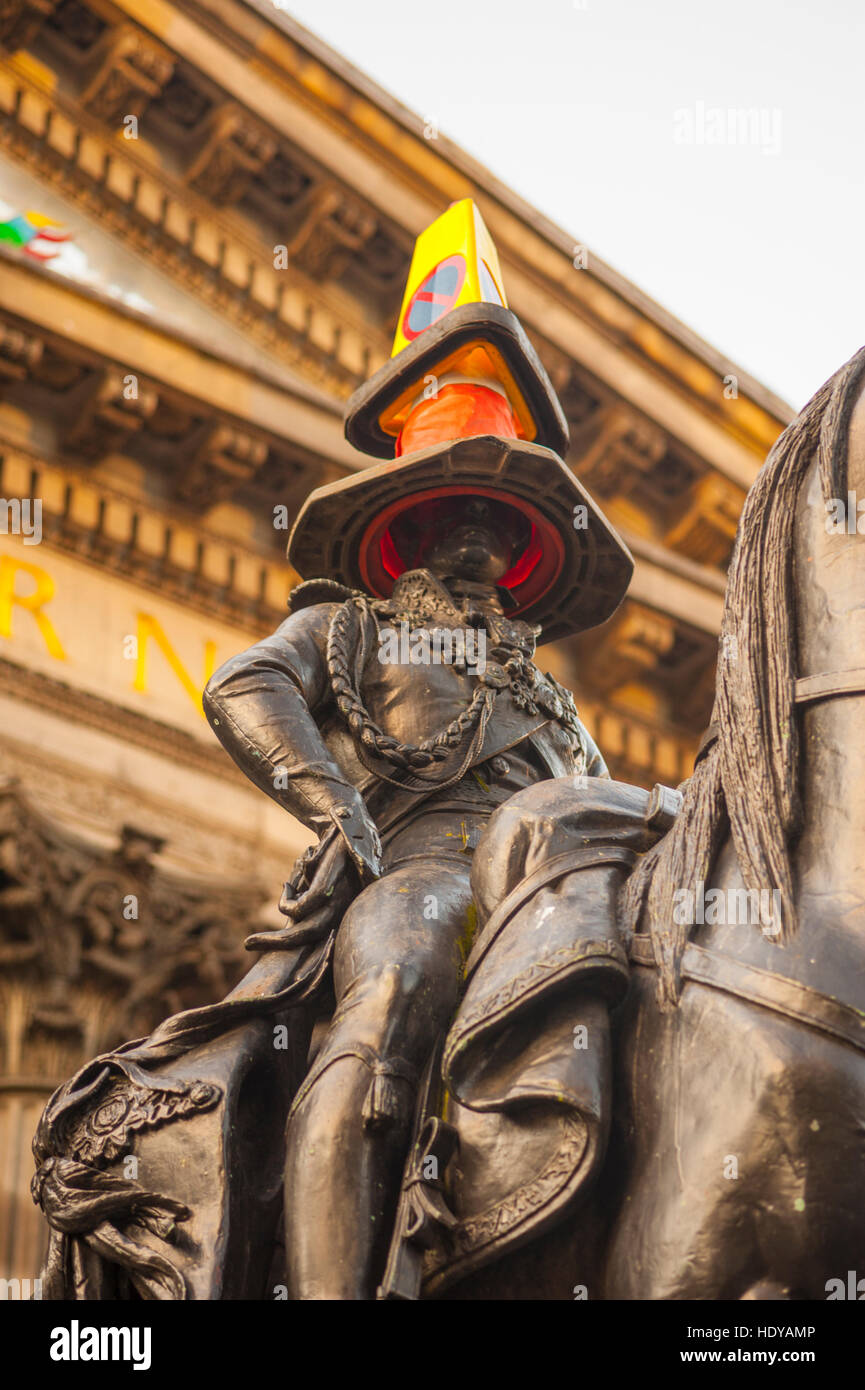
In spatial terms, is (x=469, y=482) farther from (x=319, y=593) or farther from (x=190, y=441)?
(x=190, y=441)

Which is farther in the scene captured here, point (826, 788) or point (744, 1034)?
point (826, 788)

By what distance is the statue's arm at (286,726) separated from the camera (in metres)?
4.43

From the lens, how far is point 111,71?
15500 mm

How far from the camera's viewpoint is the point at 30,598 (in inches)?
510

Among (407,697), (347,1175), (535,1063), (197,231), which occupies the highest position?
(197,231)

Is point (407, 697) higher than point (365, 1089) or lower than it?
higher

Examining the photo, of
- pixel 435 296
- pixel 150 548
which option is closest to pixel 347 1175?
pixel 435 296

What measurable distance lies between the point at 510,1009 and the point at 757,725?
0.61m

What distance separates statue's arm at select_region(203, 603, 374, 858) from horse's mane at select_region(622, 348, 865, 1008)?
0.83 metres

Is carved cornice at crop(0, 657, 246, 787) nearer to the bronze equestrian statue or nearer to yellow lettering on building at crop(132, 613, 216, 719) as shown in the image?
yellow lettering on building at crop(132, 613, 216, 719)

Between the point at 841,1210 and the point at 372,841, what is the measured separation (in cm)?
141

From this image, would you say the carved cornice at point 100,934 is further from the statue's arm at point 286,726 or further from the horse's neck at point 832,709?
the horse's neck at point 832,709

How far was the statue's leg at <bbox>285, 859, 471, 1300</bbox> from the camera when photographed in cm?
372

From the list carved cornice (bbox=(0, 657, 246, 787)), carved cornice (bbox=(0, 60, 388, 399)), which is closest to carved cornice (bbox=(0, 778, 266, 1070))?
carved cornice (bbox=(0, 657, 246, 787))
